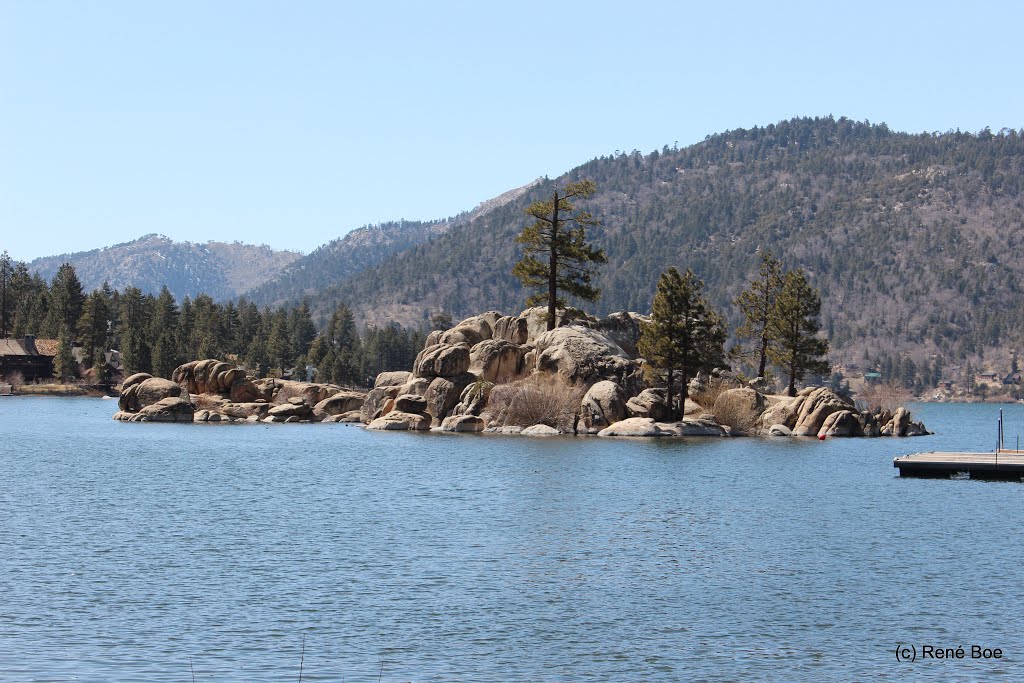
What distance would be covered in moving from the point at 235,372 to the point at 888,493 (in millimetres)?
72347

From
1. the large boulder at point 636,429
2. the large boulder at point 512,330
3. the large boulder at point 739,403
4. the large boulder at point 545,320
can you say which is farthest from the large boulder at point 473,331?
the large boulder at point 739,403

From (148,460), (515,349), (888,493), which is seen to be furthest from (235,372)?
(888,493)

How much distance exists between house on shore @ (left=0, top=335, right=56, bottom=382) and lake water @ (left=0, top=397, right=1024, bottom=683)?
415 feet

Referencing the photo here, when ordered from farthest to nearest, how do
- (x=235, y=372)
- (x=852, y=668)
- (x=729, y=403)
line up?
(x=235, y=372)
(x=729, y=403)
(x=852, y=668)

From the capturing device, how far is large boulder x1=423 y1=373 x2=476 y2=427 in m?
89.8

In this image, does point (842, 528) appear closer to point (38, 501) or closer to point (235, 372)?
point (38, 501)

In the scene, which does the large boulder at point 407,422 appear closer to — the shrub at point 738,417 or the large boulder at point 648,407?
the large boulder at point 648,407

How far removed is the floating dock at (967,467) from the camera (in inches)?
2415

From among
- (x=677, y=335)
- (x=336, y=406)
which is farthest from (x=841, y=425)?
(x=336, y=406)

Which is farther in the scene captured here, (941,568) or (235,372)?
(235,372)

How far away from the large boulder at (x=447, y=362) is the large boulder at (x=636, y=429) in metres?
12.9

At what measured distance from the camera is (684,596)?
30812 mm

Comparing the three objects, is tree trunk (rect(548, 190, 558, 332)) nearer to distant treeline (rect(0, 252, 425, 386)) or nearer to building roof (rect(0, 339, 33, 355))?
distant treeline (rect(0, 252, 425, 386))

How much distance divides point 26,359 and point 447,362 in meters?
113
